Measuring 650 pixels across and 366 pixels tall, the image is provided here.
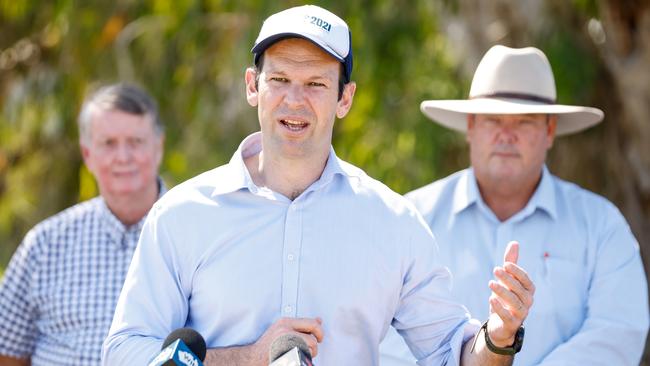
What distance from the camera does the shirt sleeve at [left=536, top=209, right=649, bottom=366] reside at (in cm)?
422

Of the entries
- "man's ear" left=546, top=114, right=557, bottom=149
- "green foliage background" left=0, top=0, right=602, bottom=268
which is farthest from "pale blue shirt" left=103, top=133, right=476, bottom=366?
"green foliage background" left=0, top=0, right=602, bottom=268

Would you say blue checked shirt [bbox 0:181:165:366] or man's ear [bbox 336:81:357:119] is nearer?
man's ear [bbox 336:81:357:119]

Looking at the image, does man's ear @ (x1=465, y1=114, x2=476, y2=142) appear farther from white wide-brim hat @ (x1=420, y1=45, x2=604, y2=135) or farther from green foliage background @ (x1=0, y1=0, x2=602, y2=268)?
green foliage background @ (x1=0, y1=0, x2=602, y2=268)

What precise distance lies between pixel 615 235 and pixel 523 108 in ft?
1.93

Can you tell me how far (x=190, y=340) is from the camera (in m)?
2.71

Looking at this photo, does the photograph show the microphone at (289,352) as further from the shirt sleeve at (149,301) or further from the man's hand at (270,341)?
the shirt sleeve at (149,301)

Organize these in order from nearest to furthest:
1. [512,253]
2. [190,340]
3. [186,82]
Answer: [190,340], [512,253], [186,82]

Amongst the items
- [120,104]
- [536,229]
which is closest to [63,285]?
[120,104]

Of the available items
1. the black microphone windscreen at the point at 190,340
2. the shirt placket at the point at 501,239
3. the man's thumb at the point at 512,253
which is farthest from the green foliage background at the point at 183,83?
the black microphone windscreen at the point at 190,340

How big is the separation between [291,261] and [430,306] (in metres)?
0.40

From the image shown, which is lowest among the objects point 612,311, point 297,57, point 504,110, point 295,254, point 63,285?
point 612,311

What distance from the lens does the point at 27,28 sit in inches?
380

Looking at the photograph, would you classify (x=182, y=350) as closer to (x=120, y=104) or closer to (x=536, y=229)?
(x=536, y=229)

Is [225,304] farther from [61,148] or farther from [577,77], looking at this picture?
[61,148]
